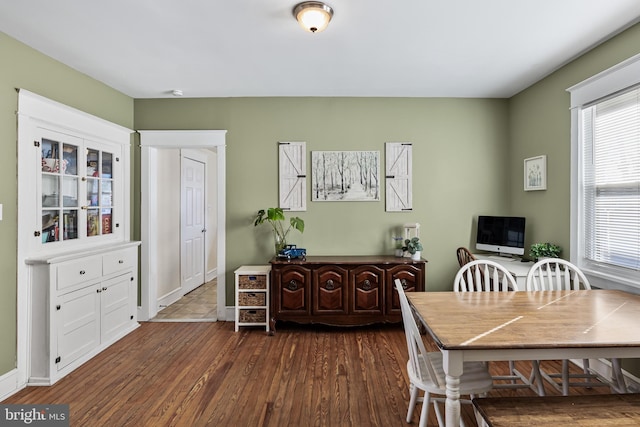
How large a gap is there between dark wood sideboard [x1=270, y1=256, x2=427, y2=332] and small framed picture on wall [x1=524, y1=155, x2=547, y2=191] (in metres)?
1.45

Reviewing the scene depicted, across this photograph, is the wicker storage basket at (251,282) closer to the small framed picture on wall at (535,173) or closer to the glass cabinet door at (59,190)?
the glass cabinet door at (59,190)

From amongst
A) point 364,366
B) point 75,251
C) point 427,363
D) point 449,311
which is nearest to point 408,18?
point 449,311

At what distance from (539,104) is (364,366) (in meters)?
3.23

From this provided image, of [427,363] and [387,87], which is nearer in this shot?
[427,363]

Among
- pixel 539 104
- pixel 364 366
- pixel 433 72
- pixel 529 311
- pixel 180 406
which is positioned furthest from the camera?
pixel 539 104

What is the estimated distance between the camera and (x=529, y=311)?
6.82ft

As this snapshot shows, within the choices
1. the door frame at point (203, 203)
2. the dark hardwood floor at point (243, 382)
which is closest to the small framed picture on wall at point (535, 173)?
the dark hardwood floor at point (243, 382)

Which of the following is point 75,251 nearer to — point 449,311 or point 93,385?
point 93,385

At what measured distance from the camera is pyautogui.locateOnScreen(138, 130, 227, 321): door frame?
4.22 m

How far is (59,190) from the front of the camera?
10.1ft

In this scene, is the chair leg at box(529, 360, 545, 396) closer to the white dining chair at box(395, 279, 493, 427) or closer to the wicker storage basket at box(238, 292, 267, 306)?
the white dining chair at box(395, 279, 493, 427)

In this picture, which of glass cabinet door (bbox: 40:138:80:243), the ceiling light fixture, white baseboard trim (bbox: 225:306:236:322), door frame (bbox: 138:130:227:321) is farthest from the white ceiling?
white baseboard trim (bbox: 225:306:236:322)

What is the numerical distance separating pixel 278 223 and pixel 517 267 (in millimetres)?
2619

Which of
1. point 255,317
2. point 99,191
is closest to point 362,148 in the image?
point 255,317
